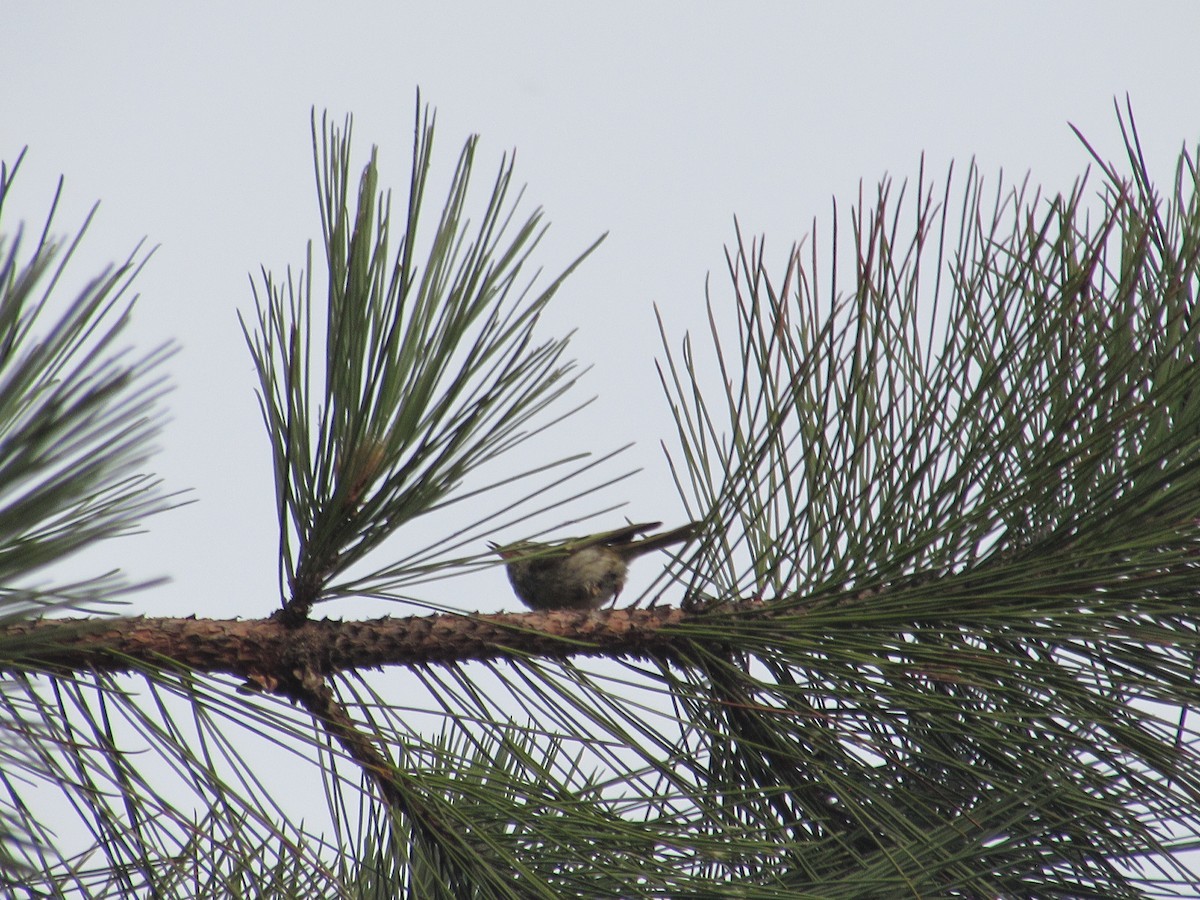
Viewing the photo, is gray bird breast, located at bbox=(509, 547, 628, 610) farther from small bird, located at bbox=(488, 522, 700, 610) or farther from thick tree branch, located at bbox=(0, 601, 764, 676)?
thick tree branch, located at bbox=(0, 601, 764, 676)

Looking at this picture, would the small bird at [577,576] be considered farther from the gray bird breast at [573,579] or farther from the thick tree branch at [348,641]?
the thick tree branch at [348,641]

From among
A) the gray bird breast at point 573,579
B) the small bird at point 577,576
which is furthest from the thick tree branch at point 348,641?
the gray bird breast at point 573,579

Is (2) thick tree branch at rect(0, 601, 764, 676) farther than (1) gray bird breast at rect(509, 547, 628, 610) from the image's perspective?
No

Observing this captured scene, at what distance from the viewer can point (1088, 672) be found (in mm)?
1441

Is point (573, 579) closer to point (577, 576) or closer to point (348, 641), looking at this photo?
point (577, 576)

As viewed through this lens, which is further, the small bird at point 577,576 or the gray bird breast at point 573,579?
the gray bird breast at point 573,579

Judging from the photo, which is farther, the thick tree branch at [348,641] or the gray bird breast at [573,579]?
the gray bird breast at [573,579]

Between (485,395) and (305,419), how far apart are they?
23 cm

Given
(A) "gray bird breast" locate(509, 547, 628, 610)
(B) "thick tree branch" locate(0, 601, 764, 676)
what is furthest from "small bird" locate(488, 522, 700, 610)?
(B) "thick tree branch" locate(0, 601, 764, 676)

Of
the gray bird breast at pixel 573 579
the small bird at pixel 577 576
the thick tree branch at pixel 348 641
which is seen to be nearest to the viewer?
the thick tree branch at pixel 348 641

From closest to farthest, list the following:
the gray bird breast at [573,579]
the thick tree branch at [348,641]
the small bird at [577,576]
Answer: the thick tree branch at [348,641] < the small bird at [577,576] < the gray bird breast at [573,579]

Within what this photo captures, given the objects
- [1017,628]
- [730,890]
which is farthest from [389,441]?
[1017,628]

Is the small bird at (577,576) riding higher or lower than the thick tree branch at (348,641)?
higher

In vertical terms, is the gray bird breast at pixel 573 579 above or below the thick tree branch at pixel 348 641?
above
